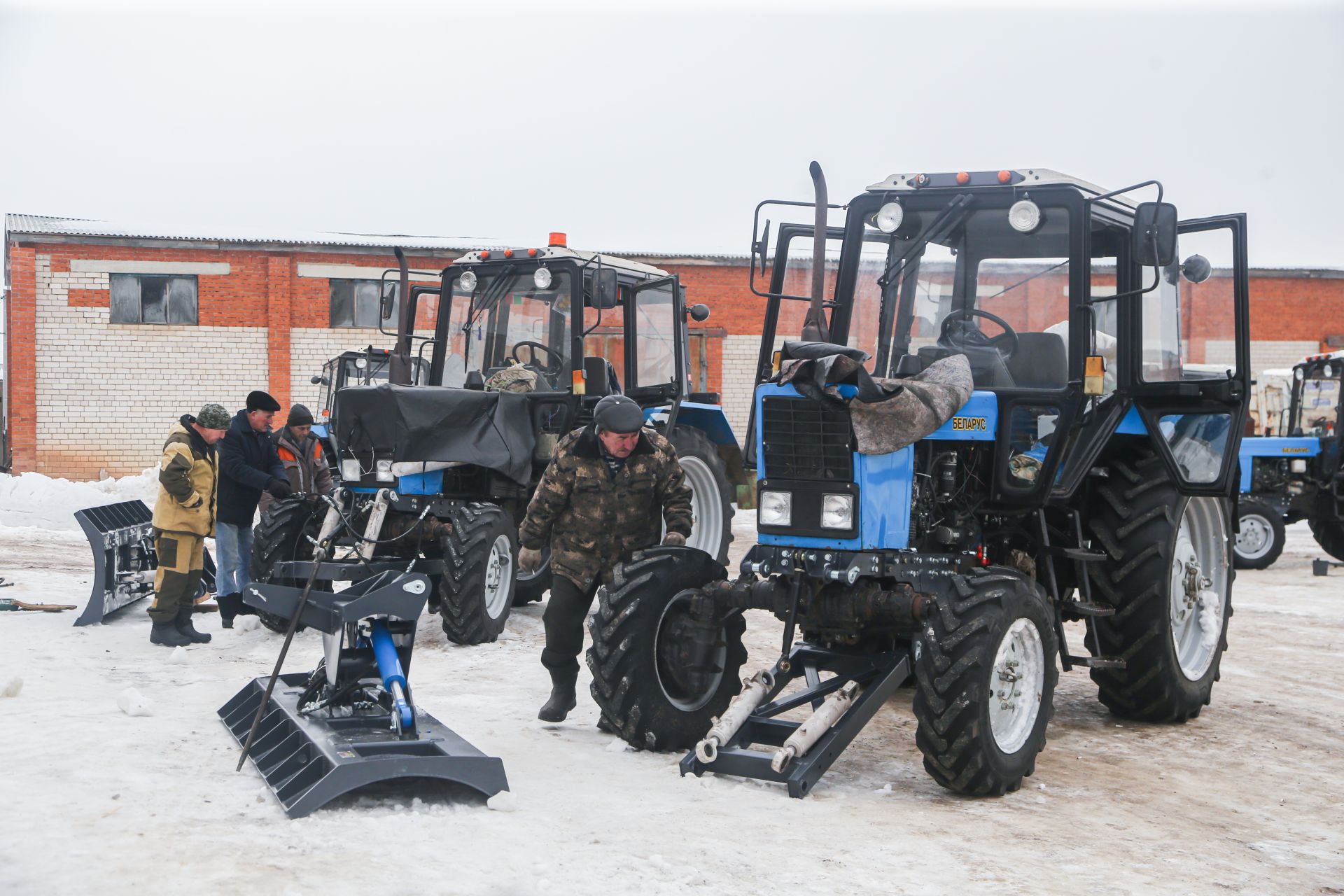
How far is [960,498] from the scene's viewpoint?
20.2ft

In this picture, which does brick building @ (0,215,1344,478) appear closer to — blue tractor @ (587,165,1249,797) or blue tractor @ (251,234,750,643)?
blue tractor @ (251,234,750,643)

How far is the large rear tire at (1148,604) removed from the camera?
6.78 m

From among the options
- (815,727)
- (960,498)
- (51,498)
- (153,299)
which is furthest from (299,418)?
(153,299)

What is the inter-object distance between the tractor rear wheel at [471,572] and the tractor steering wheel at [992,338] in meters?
3.49

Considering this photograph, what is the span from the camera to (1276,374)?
70.5 feet

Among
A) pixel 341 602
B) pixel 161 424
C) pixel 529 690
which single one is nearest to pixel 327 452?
pixel 529 690

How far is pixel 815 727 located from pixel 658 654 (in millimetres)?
953

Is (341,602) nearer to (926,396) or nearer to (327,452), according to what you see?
(926,396)

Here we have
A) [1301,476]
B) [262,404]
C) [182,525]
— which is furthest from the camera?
[1301,476]

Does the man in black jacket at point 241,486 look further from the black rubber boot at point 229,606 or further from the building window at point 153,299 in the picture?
the building window at point 153,299

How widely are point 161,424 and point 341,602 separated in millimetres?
20640

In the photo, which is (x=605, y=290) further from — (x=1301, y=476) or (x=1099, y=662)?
(x=1301, y=476)

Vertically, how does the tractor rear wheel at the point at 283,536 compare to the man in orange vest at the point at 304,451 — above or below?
below

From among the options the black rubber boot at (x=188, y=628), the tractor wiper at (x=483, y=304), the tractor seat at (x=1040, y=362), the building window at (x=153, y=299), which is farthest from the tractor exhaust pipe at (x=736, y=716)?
the building window at (x=153, y=299)
